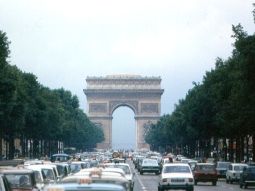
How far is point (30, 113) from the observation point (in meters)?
120

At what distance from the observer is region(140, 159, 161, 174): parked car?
9225cm

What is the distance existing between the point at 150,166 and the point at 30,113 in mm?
31201

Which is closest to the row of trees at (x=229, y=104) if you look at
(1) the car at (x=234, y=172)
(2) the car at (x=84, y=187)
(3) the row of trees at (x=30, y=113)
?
(1) the car at (x=234, y=172)

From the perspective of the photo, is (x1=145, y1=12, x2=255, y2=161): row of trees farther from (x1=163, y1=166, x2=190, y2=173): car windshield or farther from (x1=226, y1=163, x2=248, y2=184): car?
(x1=163, y1=166, x2=190, y2=173): car windshield

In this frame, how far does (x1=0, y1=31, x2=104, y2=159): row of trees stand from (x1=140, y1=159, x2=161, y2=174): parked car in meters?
13.0

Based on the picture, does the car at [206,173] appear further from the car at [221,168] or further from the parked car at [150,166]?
the parked car at [150,166]

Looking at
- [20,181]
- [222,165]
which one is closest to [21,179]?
[20,181]

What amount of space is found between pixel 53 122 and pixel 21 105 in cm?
4153

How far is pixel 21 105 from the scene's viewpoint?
99188 mm

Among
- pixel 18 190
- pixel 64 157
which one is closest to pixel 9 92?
pixel 64 157

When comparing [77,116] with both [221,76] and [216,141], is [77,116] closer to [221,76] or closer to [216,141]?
[216,141]

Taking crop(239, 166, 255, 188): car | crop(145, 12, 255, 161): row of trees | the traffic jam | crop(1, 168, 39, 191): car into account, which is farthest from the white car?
crop(1, 168, 39, 191): car

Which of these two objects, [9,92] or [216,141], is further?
[216,141]

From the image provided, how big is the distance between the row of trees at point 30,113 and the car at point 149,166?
1299 centimetres
